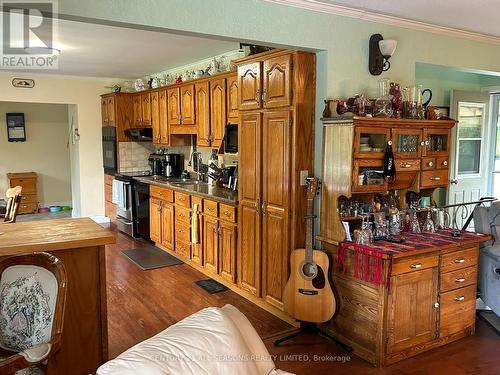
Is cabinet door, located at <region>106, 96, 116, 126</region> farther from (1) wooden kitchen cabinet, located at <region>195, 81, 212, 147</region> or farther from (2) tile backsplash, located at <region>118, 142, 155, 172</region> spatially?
(1) wooden kitchen cabinet, located at <region>195, 81, 212, 147</region>

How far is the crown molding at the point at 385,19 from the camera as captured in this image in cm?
300

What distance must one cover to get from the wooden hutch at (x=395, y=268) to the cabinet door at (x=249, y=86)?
0.72 metres

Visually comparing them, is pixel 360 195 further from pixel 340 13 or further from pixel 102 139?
pixel 102 139

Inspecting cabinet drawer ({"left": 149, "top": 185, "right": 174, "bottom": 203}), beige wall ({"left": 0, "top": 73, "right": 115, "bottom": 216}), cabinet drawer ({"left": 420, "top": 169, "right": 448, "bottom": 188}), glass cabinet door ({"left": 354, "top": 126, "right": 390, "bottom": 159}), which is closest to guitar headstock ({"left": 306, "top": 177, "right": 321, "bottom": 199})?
glass cabinet door ({"left": 354, "top": 126, "right": 390, "bottom": 159})

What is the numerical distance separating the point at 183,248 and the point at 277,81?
2.51m

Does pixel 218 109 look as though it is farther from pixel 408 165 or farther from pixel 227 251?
pixel 408 165

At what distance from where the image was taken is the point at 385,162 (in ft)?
10.2

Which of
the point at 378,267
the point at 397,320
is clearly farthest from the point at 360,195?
the point at 397,320

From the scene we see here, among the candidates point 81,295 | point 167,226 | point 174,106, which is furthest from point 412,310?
point 174,106

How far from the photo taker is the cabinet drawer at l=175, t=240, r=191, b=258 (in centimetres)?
500

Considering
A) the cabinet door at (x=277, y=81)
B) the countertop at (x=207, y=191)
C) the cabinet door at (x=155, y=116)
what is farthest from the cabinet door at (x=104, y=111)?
the cabinet door at (x=277, y=81)

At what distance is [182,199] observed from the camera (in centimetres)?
505

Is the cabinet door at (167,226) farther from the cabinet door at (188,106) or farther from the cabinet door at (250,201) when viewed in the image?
the cabinet door at (250,201)

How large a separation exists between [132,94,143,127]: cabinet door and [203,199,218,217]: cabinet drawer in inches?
110
